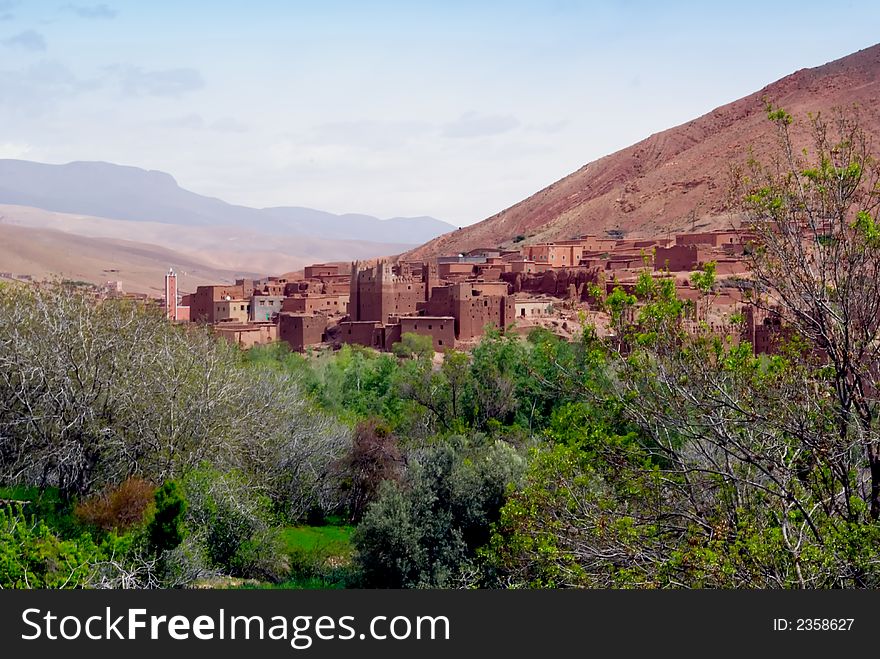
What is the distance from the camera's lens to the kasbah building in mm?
36312

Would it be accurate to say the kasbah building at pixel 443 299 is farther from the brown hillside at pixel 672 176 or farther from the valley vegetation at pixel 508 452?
the brown hillside at pixel 672 176

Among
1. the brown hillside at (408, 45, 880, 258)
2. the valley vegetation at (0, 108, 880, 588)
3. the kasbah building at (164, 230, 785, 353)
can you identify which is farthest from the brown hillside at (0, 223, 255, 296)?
the valley vegetation at (0, 108, 880, 588)

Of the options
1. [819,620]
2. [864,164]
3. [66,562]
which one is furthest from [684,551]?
[66,562]

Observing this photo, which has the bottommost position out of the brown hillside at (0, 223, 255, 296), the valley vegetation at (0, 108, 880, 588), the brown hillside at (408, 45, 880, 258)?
the valley vegetation at (0, 108, 880, 588)

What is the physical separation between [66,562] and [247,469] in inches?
254

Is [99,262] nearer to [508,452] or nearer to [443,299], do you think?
[443,299]

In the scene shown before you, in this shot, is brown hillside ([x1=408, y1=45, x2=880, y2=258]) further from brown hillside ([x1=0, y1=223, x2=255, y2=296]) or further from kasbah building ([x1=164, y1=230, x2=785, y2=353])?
brown hillside ([x1=0, y1=223, x2=255, y2=296])

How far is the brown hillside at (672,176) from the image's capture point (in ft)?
256

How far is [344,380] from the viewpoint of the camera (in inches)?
1046

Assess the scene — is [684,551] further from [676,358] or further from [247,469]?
[247,469]

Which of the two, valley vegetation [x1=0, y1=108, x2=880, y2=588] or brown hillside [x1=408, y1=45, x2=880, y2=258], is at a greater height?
brown hillside [x1=408, y1=45, x2=880, y2=258]

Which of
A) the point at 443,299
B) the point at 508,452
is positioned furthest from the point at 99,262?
the point at 508,452

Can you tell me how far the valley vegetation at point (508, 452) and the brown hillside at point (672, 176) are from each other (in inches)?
2202

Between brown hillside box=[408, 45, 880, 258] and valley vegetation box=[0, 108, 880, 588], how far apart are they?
5592cm
